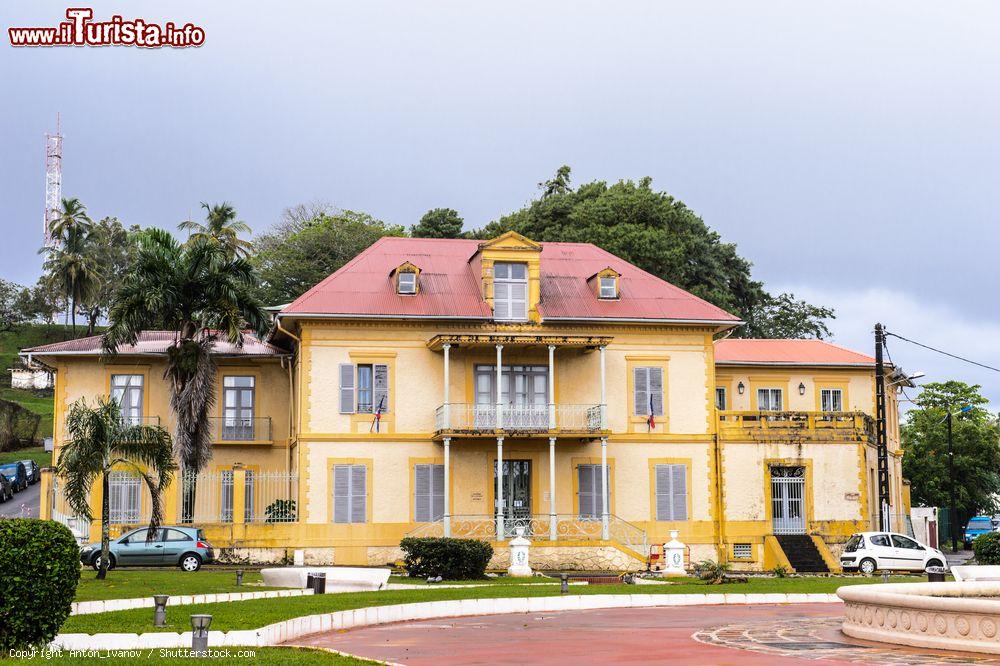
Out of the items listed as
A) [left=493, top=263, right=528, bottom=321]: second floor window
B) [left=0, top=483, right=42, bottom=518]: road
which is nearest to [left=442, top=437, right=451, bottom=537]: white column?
[left=493, top=263, right=528, bottom=321]: second floor window

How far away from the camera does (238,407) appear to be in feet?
132

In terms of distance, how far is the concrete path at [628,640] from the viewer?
1460 cm

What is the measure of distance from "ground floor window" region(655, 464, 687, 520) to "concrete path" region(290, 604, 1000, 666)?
1682cm

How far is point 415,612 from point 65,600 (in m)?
7.75

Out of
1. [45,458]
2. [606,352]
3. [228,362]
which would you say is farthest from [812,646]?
[45,458]

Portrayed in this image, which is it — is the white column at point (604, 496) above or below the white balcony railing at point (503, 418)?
below

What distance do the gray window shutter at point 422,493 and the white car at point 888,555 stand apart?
11739 mm

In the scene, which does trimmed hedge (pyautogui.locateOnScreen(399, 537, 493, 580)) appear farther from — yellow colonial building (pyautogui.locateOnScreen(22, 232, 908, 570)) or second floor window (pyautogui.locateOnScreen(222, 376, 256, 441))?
second floor window (pyautogui.locateOnScreen(222, 376, 256, 441))

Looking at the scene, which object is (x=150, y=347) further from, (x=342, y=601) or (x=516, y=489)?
(x=342, y=601)

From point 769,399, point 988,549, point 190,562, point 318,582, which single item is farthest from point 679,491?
point 318,582

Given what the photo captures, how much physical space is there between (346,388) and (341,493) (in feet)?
9.81

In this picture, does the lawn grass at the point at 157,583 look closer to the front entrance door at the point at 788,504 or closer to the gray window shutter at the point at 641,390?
the gray window shutter at the point at 641,390

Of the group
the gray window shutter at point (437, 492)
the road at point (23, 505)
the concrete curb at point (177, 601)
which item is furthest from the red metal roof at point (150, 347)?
the concrete curb at point (177, 601)

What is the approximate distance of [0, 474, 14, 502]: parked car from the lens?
52969mm
